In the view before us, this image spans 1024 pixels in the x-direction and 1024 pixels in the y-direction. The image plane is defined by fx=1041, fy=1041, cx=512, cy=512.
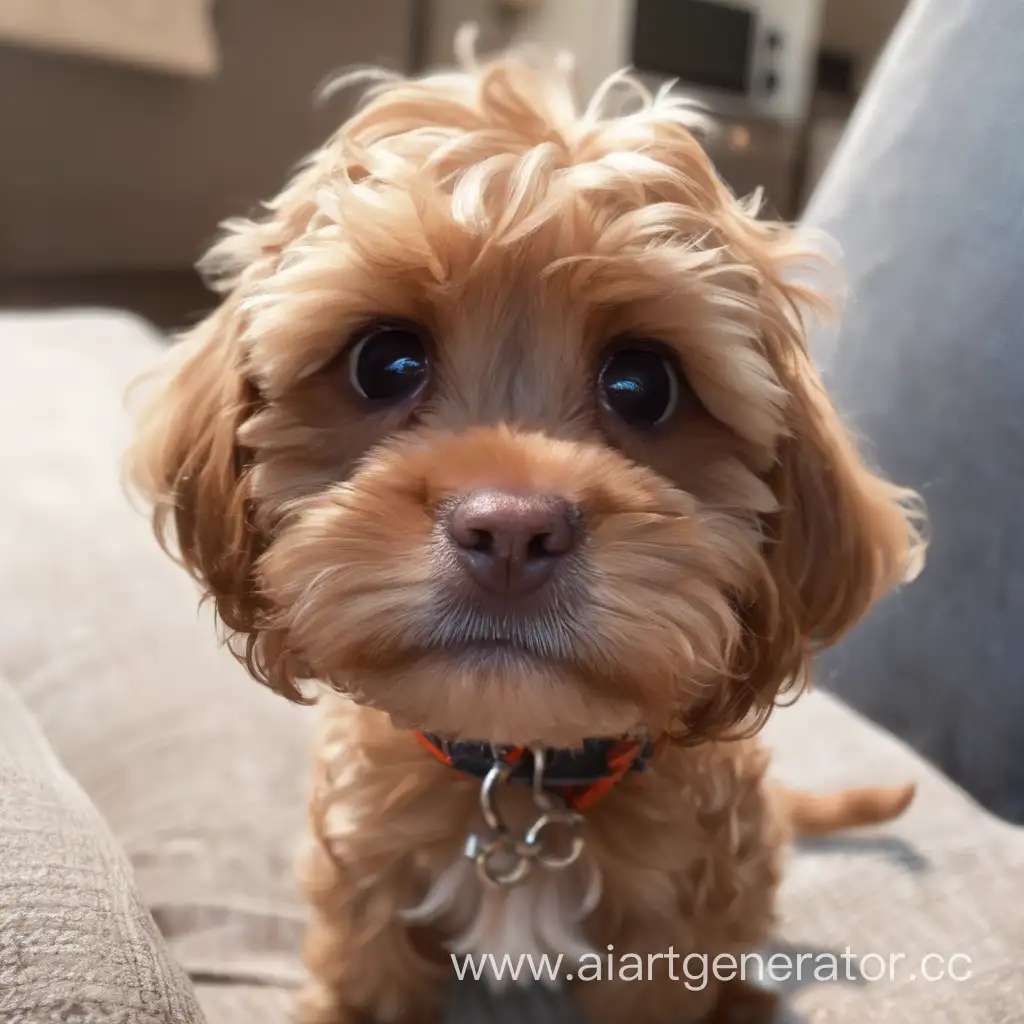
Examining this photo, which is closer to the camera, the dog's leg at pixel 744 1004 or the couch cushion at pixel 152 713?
the dog's leg at pixel 744 1004

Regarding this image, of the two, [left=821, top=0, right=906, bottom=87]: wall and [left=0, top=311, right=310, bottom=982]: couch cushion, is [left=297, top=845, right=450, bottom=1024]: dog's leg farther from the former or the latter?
[left=821, top=0, right=906, bottom=87]: wall

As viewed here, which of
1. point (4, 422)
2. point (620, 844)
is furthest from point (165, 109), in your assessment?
point (620, 844)

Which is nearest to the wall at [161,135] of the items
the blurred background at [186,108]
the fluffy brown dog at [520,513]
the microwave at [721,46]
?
the blurred background at [186,108]

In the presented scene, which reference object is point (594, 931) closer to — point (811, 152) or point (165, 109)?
point (165, 109)

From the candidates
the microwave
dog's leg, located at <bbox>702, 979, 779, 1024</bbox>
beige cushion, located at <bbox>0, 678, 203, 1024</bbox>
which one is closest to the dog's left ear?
dog's leg, located at <bbox>702, 979, 779, 1024</bbox>

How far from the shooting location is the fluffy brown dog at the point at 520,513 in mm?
772

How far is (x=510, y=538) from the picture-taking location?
74 cm

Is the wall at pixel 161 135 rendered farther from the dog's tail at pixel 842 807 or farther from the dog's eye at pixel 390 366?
the dog's tail at pixel 842 807

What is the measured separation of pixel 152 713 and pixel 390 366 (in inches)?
26.1

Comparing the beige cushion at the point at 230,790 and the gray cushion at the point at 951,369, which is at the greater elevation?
the gray cushion at the point at 951,369

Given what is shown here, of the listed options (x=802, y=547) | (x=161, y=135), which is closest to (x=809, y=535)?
(x=802, y=547)

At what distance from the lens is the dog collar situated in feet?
3.12

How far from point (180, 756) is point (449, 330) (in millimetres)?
708

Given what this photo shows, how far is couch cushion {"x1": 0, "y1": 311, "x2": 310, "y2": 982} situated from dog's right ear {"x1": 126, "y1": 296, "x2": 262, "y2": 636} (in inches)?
15.3
